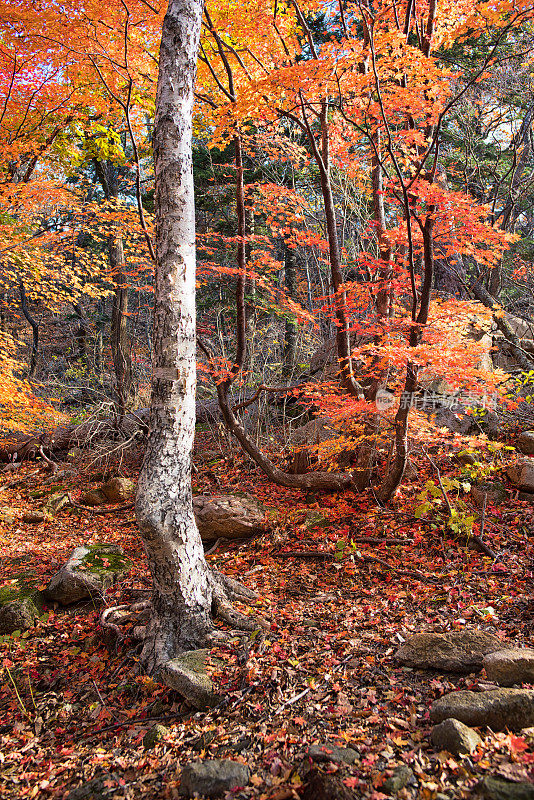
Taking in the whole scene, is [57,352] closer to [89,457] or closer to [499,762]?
[89,457]

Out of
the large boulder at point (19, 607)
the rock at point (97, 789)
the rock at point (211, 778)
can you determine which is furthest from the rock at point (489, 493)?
the large boulder at point (19, 607)

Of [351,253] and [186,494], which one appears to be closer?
[186,494]

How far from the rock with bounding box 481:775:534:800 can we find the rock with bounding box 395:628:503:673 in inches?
46.0

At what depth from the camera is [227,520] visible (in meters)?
6.12

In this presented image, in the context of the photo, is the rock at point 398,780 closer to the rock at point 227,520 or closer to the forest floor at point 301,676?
the forest floor at point 301,676

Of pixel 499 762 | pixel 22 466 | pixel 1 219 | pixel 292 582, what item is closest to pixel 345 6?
pixel 1 219

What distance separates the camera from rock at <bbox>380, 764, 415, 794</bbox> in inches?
76.8

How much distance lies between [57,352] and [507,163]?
57.9 feet

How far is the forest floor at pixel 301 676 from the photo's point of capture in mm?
2268

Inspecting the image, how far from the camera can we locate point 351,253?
10117 millimetres

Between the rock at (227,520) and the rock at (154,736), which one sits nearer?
the rock at (154,736)

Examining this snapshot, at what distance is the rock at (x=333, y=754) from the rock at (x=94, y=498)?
23.3 feet

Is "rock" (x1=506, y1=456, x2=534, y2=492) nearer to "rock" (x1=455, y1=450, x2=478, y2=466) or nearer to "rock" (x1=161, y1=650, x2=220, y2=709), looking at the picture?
"rock" (x1=455, y1=450, x2=478, y2=466)

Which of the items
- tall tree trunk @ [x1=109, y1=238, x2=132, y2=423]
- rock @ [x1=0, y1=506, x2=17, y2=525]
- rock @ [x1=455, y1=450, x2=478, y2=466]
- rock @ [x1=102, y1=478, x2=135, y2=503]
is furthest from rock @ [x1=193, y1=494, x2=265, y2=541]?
tall tree trunk @ [x1=109, y1=238, x2=132, y2=423]
